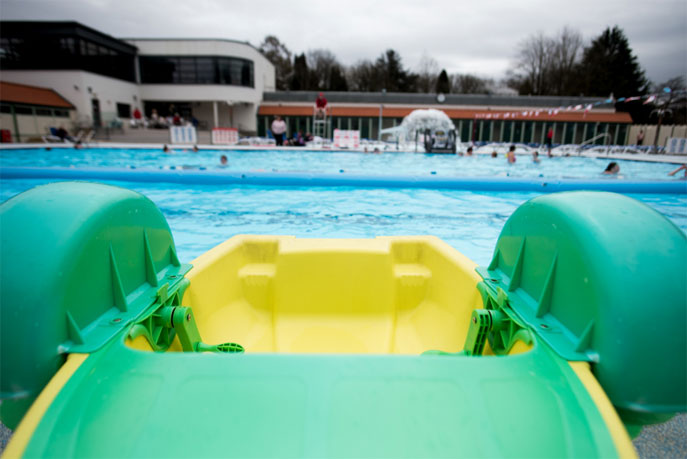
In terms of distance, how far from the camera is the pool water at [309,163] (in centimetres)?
1202

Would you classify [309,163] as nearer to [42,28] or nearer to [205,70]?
[205,70]

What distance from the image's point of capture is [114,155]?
49.5 feet

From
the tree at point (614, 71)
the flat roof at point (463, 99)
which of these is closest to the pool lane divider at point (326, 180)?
the flat roof at point (463, 99)

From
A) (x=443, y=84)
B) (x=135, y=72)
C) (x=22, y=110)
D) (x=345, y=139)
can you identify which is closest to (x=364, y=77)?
(x=443, y=84)

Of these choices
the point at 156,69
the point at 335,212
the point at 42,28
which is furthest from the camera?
the point at 156,69

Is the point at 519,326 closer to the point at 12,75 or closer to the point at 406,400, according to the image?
the point at 406,400

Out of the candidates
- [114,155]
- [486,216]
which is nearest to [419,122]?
[114,155]

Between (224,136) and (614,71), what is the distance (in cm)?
3658

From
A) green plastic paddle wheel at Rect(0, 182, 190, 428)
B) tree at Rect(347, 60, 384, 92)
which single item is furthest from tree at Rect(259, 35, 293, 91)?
green plastic paddle wheel at Rect(0, 182, 190, 428)

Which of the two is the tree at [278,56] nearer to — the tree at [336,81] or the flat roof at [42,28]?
the tree at [336,81]

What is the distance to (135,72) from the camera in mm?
28094

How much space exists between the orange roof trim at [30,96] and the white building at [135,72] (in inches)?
32.0

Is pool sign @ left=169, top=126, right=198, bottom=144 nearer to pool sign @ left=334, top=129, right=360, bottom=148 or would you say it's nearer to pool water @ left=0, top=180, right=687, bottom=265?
pool sign @ left=334, top=129, right=360, bottom=148

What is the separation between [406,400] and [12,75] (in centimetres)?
3169
